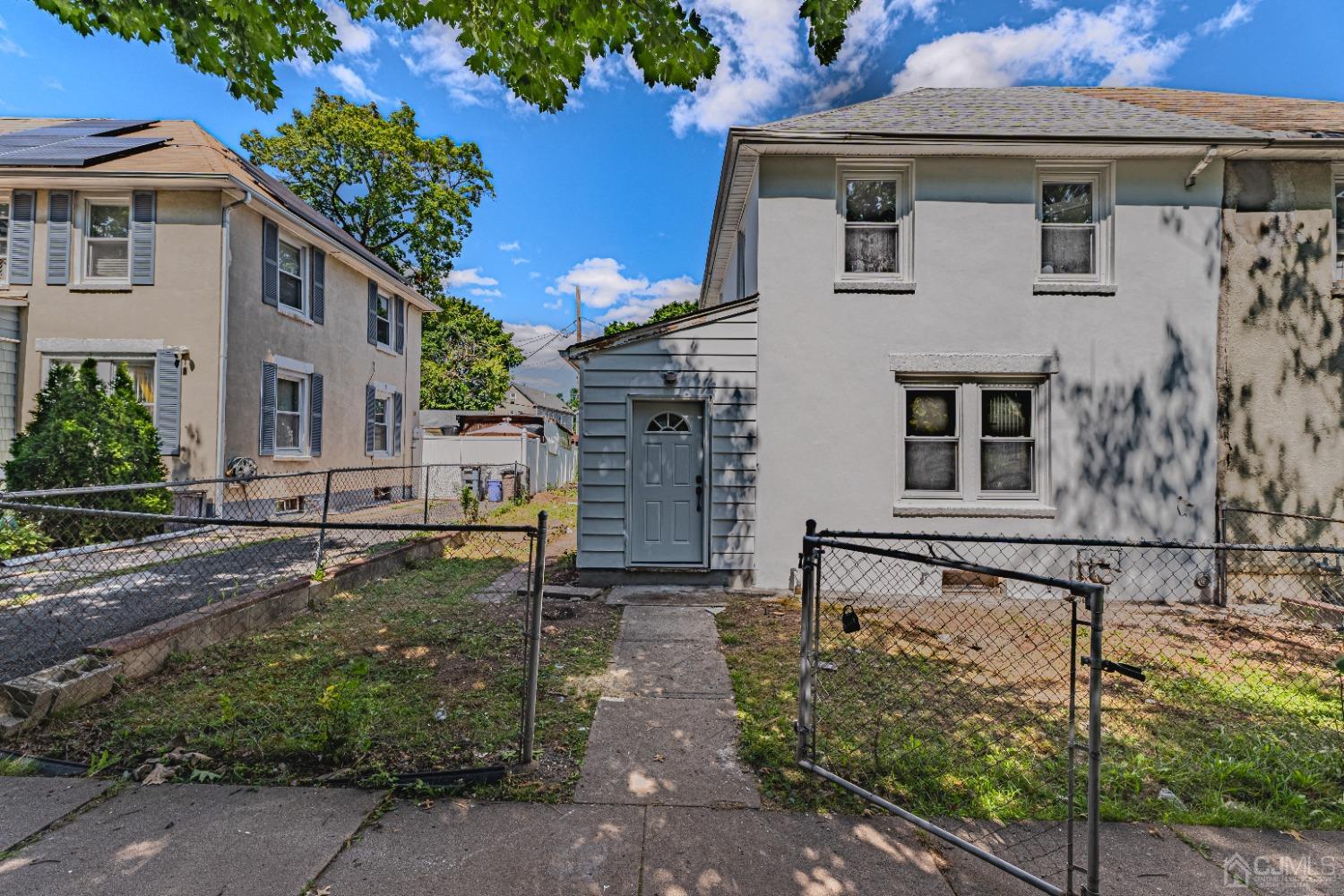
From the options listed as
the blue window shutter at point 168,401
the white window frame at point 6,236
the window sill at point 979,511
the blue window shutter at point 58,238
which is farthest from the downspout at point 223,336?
the window sill at point 979,511

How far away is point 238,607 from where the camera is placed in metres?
5.38

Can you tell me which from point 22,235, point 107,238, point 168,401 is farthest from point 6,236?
point 168,401

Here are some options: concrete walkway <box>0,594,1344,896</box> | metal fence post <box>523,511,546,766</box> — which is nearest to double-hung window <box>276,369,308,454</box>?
concrete walkway <box>0,594,1344,896</box>

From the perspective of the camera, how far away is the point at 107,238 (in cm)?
1104

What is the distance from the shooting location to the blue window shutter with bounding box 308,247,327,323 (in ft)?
44.3

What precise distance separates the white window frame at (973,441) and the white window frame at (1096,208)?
142 centimetres

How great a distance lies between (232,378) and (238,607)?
750 centimetres

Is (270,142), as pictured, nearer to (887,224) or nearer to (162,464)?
(162,464)

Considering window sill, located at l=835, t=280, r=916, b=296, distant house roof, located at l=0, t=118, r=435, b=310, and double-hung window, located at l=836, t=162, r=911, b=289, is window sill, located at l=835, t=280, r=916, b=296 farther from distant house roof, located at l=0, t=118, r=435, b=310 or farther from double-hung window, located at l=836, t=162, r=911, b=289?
distant house roof, located at l=0, t=118, r=435, b=310

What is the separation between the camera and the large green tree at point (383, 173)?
931 inches

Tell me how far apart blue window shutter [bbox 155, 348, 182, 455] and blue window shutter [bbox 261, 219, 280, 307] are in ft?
6.63

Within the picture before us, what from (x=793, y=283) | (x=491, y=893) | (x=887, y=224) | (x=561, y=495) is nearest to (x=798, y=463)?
(x=793, y=283)

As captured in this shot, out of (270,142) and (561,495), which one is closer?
(561,495)

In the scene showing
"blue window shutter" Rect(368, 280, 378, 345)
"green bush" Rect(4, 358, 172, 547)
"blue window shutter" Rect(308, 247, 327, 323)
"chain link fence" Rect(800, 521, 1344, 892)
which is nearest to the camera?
"chain link fence" Rect(800, 521, 1344, 892)
